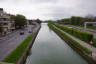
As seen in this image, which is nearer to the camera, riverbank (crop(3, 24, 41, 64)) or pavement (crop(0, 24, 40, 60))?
riverbank (crop(3, 24, 41, 64))

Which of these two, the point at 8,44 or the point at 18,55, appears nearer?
the point at 18,55

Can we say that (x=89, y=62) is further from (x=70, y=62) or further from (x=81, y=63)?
(x=70, y=62)

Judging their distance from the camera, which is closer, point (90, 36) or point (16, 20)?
point (90, 36)

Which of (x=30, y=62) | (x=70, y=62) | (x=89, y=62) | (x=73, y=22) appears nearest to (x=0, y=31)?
(x=30, y=62)

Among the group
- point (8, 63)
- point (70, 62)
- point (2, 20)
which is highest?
point (2, 20)

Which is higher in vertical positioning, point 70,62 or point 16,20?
point 16,20

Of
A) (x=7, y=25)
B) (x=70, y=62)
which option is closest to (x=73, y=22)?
(x=7, y=25)

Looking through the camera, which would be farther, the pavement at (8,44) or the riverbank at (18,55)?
the pavement at (8,44)

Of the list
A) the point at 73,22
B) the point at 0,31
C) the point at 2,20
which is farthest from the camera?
the point at 73,22

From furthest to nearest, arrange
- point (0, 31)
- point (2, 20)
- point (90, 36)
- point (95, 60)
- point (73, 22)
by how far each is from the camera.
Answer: point (73, 22)
point (2, 20)
point (0, 31)
point (90, 36)
point (95, 60)

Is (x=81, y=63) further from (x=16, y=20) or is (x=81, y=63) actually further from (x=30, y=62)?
(x=16, y=20)
